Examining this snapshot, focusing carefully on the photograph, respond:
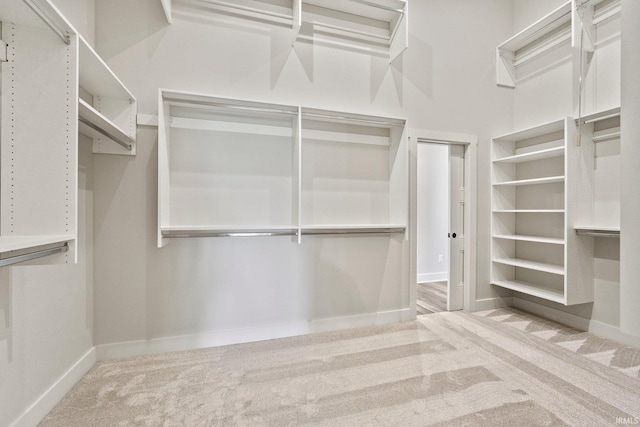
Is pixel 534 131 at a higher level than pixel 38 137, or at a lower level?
higher

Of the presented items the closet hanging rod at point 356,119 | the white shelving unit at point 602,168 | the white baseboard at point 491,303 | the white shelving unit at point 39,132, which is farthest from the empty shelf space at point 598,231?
the white shelving unit at point 39,132

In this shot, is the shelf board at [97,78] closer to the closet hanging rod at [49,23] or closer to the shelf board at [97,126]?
the closet hanging rod at [49,23]

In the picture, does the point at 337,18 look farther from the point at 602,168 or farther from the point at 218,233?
the point at 602,168

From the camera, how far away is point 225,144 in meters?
2.60

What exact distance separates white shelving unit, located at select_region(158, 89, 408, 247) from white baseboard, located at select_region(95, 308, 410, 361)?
86cm

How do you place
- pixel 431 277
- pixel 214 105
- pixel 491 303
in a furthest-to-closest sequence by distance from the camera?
pixel 431 277 → pixel 491 303 → pixel 214 105

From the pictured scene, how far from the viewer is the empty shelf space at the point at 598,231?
2509 mm

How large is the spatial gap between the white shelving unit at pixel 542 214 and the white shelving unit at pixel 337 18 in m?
1.68

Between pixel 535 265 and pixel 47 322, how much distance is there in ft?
13.3

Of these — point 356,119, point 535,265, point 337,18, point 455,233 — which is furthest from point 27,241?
point 535,265

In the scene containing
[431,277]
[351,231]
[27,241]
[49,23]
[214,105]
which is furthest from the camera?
[431,277]

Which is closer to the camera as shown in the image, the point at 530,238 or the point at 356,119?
the point at 356,119

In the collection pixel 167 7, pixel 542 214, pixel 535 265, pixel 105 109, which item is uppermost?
pixel 167 7

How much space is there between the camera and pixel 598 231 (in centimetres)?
262
